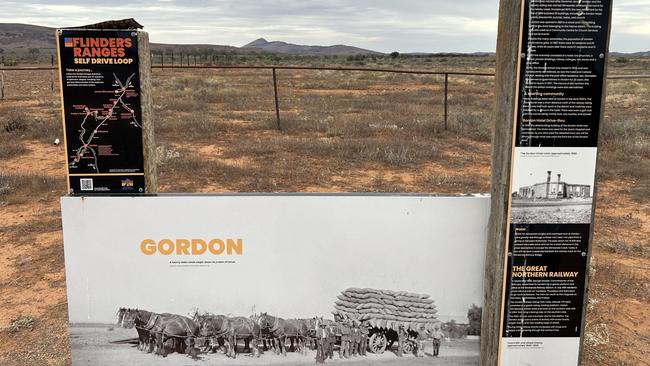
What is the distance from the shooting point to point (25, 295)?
484 cm

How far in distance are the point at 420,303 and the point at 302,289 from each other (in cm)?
65

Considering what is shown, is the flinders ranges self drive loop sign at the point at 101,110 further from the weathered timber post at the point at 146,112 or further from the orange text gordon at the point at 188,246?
the orange text gordon at the point at 188,246

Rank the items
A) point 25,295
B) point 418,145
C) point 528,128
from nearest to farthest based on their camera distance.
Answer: point 528,128 < point 25,295 < point 418,145

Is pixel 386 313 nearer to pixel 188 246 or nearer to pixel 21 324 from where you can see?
pixel 188 246

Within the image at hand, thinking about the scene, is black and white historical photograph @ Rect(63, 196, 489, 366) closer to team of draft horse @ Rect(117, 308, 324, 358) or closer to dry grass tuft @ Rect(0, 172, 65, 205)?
team of draft horse @ Rect(117, 308, 324, 358)

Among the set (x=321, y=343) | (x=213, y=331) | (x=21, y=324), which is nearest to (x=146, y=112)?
(x=213, y=331)

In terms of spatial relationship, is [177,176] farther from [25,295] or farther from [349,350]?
[349,350]

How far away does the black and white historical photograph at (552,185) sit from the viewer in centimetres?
261

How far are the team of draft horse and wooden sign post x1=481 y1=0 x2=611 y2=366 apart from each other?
1.03 metres

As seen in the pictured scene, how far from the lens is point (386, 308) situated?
2.95 meters

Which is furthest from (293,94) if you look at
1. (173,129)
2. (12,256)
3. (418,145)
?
(12,256)

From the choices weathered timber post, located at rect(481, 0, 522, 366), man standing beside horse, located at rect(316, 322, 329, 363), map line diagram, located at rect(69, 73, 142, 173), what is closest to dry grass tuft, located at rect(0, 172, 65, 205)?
map line diagram, located at rect(69, 73, 142, 173)

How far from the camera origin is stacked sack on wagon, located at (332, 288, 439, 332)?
294 centimetres

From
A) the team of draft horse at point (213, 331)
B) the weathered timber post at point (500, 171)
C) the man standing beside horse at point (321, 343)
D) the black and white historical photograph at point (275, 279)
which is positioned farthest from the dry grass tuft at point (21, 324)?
the weathered timber post at point (500, 171)
